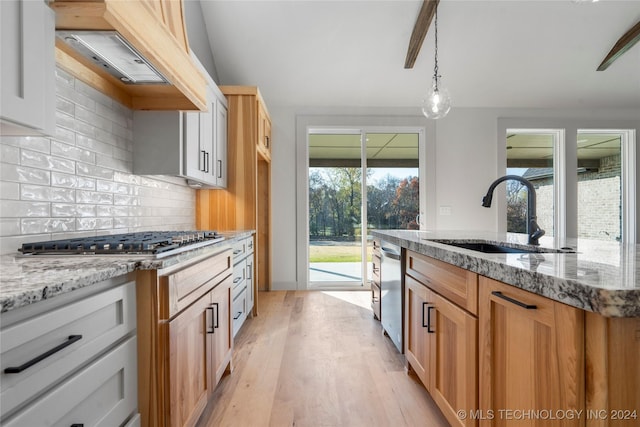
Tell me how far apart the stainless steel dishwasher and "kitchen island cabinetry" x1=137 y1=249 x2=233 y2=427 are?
1164 millimetres

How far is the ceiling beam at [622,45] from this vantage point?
11.4 ft

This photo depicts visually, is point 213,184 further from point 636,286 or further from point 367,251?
point 636,286

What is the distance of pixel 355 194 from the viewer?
14.5 ft

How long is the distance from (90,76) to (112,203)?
705 millimetres

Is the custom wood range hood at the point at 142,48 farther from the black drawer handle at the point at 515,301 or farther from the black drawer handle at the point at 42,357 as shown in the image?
the black drawer handle at the point at 515,301

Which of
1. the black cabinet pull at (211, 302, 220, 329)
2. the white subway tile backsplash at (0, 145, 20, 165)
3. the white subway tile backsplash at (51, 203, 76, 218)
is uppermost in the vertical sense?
the white subway tile backsplash at (0, 145, 20, 165)

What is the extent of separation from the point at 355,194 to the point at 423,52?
1936mm

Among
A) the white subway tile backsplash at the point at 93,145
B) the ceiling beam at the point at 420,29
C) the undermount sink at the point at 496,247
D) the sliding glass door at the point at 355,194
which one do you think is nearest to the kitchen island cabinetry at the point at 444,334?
the undermount sink at the point at 496,247

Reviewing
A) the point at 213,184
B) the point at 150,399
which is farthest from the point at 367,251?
the point at 150,399

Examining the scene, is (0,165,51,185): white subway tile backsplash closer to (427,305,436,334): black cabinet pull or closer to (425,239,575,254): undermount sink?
(427,305,436,334): black cabinet pull

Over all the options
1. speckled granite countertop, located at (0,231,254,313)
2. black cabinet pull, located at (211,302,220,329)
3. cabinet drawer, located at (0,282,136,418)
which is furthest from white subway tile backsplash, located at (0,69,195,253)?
black cabinet pull, located at (211,302,220,329)

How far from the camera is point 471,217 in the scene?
441 centimetres

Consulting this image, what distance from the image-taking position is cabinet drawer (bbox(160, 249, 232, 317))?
3.76ft

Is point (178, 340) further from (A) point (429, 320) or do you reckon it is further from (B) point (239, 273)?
(B) point (239, 273)
